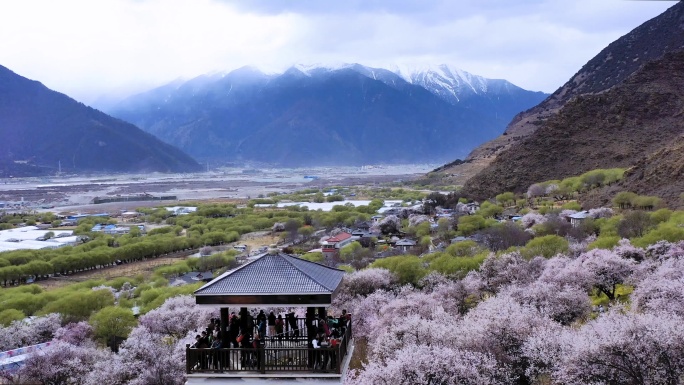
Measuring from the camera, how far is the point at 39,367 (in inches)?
1066

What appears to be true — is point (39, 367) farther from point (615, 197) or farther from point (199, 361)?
point (615, 197)

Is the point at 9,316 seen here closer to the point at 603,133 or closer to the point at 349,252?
the point at 349,252

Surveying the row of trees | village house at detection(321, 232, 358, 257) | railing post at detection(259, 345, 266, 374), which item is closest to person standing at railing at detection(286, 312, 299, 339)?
railing post at detection(259, 345, 266, 374)

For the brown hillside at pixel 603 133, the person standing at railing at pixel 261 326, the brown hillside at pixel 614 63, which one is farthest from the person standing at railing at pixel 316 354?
the brown hillside at pixel 614 63

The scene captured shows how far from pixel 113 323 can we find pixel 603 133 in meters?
83.4

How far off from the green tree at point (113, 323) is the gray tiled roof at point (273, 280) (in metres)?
23.8

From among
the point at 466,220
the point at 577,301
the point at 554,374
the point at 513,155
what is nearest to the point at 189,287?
the point at 577,301

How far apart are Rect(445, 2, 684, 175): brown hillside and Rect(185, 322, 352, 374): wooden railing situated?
13373 centimetres

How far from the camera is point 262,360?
12805 millimetres

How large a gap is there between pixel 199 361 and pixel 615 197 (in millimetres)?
62554

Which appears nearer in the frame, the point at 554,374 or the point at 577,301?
the point at 554,374

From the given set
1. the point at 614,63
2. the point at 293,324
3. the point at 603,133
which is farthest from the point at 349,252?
the point at 614,63

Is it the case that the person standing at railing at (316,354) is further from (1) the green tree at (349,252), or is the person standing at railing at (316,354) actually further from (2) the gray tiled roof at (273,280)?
(1) the green tree at (349,252)

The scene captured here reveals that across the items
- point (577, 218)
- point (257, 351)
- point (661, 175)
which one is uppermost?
point (661, 175)
